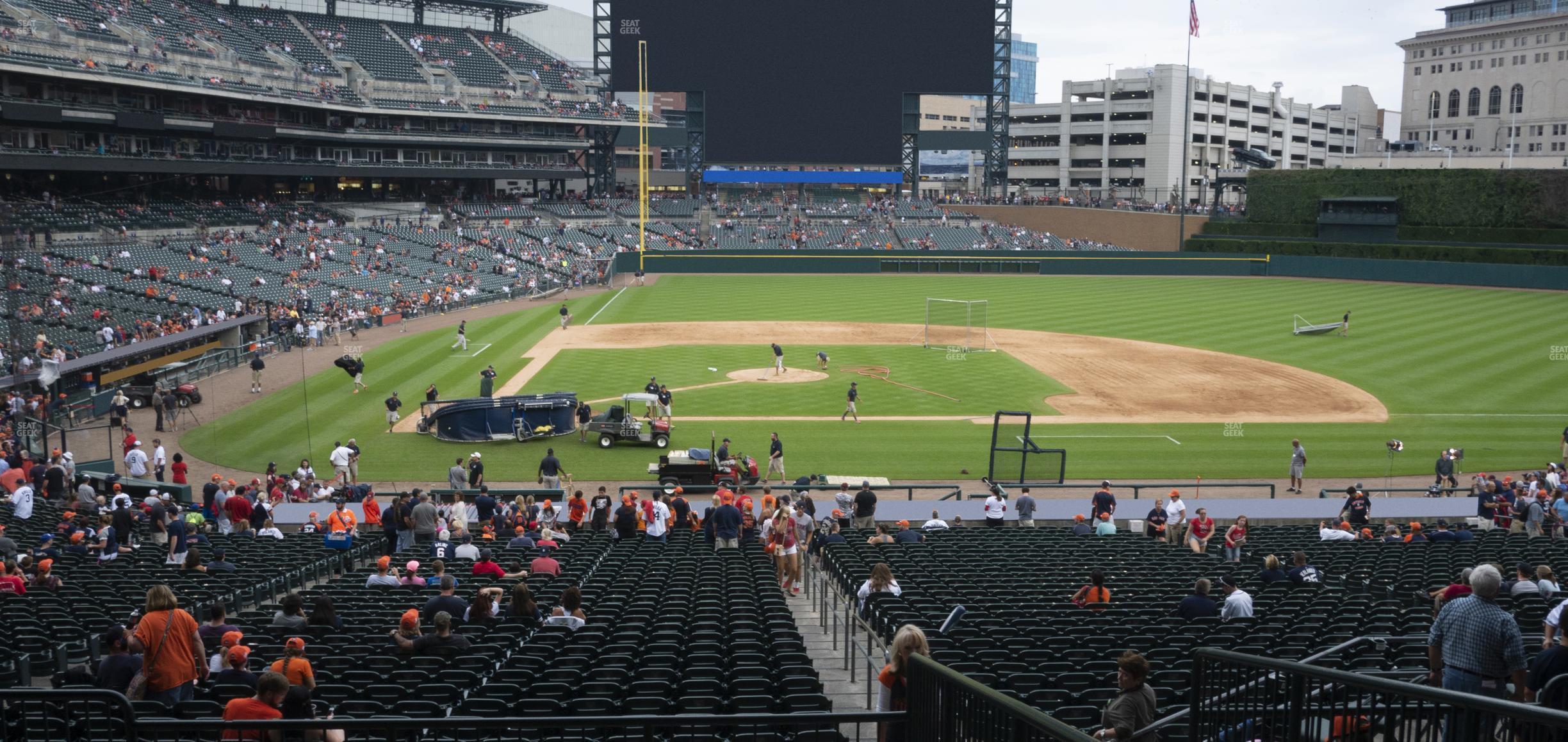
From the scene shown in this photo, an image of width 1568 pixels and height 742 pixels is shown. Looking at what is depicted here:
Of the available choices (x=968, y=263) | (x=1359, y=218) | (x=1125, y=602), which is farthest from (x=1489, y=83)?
(x=1125, y=602)

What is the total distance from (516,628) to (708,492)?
16465mm

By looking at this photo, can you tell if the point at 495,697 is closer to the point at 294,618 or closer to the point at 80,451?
the point at 294,618

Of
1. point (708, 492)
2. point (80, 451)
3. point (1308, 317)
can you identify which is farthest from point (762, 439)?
point (1308, 317)

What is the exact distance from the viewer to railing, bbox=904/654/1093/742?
455 centimetres

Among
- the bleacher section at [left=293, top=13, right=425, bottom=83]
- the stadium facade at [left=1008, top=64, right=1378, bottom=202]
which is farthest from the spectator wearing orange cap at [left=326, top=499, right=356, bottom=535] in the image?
the stadium facade at [left=1008, top=64, right=1378, bottom=202]

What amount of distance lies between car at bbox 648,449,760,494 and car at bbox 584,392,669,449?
3561 mm

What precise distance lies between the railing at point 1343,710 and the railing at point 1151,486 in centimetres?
1970

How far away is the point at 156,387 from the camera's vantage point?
115ft

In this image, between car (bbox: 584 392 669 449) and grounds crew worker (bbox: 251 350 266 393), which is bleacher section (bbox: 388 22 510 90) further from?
car (bbox: 584 392 669 449)

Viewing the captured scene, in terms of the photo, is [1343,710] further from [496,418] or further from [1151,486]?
[496,418]

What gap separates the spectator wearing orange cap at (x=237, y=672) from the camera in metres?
8.69

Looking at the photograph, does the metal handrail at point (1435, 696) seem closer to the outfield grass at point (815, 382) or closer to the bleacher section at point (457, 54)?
the outfield grass at point (815, 382)

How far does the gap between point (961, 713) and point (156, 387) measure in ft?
120

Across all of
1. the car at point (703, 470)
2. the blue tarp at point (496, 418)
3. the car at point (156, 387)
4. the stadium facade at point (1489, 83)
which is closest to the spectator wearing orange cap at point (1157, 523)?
the car at point (703, 470)
